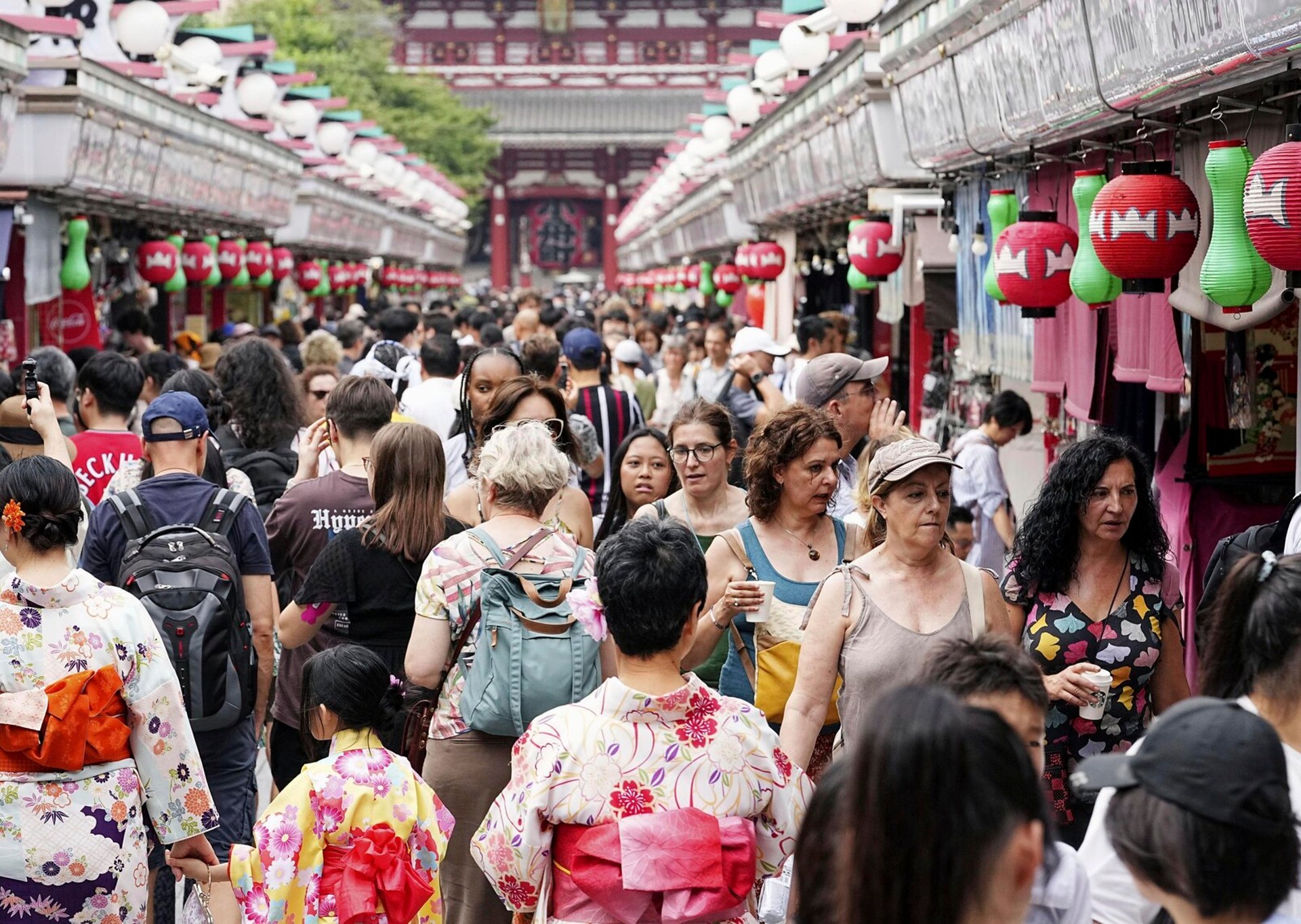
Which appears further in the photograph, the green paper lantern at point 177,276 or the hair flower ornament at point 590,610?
the green paper lantern at point 177,276

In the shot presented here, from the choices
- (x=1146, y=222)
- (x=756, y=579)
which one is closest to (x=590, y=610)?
(x=756, y=579)

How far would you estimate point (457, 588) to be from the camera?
4.63m

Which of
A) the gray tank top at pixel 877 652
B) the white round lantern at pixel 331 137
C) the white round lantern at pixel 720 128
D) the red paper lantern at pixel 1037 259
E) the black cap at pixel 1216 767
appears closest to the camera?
the black cap at pixel 1216 767

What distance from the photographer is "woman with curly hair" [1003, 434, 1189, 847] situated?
14.5 feet

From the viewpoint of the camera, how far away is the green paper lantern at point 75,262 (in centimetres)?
1359

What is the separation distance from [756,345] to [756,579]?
4.56 meters

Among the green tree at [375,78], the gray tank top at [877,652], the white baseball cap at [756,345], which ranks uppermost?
A: the green tree at [375,78]

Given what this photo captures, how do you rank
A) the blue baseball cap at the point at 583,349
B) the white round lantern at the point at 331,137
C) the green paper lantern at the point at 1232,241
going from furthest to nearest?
the white round lantern at the point at 331,137 < the blue baseball cap at the point at 583,349 < the green paper lantern at the point at 1232,241

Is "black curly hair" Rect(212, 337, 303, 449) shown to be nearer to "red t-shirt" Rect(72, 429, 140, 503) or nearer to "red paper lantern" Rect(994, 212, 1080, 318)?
"red t-shirt" Rect(72, 429, 140, 503)

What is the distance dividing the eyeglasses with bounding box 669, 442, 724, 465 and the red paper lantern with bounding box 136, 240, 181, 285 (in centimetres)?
1154

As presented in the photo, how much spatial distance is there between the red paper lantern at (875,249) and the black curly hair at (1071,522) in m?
7.59

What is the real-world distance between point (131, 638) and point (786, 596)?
1.72 m

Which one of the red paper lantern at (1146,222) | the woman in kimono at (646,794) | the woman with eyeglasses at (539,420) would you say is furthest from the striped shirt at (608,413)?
the woman in kimono at (646,794)

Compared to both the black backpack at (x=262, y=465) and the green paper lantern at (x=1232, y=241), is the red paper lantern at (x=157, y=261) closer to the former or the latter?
the black backpack at (x=262, y=465)
